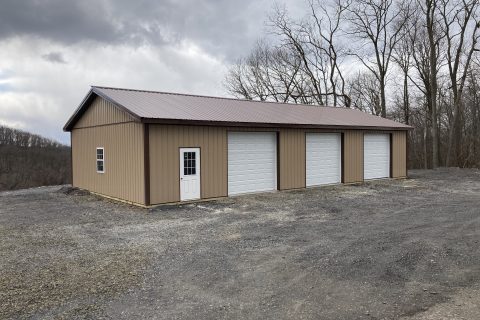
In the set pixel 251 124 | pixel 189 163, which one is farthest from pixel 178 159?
pixel 251 124

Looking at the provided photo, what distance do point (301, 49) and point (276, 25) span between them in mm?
2940

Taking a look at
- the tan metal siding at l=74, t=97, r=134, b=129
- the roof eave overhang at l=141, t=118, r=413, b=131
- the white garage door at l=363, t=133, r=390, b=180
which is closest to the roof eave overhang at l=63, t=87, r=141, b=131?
the tan metal siding at l=74, t=97, r=134, b=129

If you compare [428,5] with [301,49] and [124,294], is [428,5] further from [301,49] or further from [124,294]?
[124,294]

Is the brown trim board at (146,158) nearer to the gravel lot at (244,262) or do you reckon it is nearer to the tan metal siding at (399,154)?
the gravel lot at (244,262)

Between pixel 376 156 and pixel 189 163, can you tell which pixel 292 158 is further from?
pixel 376 156

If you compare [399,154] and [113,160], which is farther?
[399,154]

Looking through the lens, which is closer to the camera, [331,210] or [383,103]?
[331,210]

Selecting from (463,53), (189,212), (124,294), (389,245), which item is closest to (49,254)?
(124,294)

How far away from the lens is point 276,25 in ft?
114

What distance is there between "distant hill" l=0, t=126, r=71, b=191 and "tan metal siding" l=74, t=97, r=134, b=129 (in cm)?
1755

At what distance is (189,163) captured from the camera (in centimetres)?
1256

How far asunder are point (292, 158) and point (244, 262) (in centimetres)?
947

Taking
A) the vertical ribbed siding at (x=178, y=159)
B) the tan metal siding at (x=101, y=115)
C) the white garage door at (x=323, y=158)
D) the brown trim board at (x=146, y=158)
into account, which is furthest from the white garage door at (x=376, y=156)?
the tan metal siding at (x=101, y=115)

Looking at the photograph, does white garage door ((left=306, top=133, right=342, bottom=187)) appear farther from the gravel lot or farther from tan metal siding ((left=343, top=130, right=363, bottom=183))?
the gravel lot
